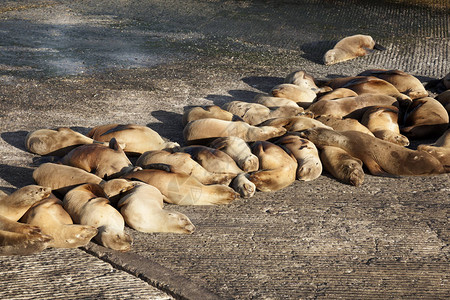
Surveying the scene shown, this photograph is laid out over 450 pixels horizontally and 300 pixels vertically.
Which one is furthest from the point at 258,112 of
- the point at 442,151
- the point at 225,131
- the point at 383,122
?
the point at 442,151

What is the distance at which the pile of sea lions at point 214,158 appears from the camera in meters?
3.99

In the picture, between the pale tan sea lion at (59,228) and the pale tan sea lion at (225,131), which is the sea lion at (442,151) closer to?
the pale tan sea lion at (225,131)

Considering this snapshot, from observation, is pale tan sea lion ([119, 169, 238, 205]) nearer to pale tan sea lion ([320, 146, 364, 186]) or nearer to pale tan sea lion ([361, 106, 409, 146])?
pale tan sea lion ([320, 146, 364, 186])

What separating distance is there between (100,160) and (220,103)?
2616 mm

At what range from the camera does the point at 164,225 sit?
4.17 meters

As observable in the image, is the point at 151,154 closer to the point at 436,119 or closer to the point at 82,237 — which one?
the point at 82,237

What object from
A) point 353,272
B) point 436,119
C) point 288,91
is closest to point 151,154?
point 353,272

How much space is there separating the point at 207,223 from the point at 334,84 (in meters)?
3.82

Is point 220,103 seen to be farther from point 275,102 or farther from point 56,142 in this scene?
point 56,142

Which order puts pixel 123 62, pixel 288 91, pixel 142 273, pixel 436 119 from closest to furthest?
pixel 142 273 < pixel 436 119 < pixel 288 91 < pixel 123 62

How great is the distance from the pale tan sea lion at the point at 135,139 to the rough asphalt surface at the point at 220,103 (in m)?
0.67

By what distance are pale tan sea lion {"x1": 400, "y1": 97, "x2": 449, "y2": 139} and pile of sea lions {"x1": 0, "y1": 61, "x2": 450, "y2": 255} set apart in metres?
0.01

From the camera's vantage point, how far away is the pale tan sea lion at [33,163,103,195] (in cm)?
452

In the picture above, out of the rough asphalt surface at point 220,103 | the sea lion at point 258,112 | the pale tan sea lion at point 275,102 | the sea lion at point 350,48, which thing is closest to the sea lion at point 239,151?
the rough asphalt surface at point 220,103
